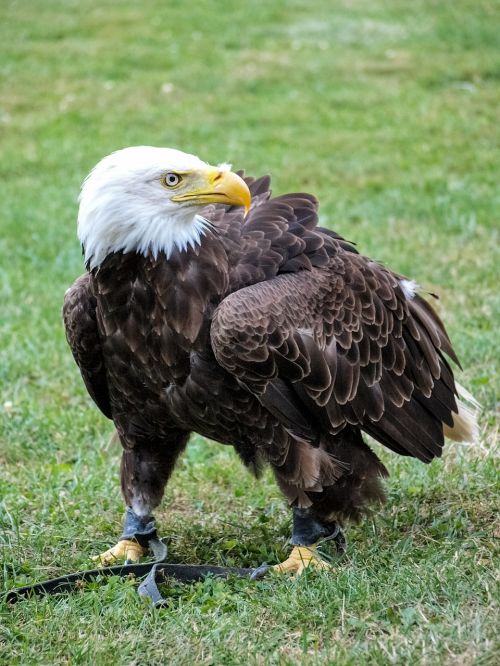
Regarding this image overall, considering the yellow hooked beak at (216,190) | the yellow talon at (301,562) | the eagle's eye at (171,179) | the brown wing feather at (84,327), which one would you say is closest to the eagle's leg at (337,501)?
the yellow talon at (301,562)

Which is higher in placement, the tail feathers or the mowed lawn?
the tail feathers

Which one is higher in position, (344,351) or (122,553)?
(344,351)

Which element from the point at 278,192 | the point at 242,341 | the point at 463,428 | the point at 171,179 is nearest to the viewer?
the point at 242,341

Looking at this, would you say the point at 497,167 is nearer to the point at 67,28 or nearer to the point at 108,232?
the point at 108,232

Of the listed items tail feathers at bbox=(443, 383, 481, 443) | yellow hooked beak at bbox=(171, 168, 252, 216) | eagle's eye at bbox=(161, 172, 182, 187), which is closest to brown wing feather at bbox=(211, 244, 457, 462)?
tail feathers at bbox=(443, 383, 481, 443)

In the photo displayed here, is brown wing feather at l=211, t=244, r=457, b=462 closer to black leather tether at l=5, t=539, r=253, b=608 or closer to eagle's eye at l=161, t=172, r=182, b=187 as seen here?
eagle's eye at l=161, t=172, r=182, b=187

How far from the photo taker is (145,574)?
15.6ft

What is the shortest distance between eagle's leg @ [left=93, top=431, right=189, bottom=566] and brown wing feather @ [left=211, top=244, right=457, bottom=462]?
82cm

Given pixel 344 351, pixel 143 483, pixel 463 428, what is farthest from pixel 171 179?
pixel 463 428

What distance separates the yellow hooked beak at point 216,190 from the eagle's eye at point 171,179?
5 cm

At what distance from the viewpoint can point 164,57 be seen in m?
16.9

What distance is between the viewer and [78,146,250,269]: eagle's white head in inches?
173

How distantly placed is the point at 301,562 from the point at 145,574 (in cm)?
70

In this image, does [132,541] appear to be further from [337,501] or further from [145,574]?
[337,501]
